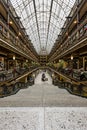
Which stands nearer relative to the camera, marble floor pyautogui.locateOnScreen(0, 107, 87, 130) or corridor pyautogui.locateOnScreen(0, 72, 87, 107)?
marble floor pyautogui.locateOnScreen(0, 107, 87, 130)

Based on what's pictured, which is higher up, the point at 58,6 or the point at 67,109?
the point at 58,6

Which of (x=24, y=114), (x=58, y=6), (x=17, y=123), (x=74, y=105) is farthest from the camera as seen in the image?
(x=58, y=6)

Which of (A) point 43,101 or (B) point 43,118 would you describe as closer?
(B) point 43,118

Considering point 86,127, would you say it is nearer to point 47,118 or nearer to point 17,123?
point 47,118

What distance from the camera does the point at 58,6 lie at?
35.8 meters

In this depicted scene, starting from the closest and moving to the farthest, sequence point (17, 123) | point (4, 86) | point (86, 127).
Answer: point (86, 127)
point (17, 123)
point (4, 86)

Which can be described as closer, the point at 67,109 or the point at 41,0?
the point at 67,109

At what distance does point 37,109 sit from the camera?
259 inches

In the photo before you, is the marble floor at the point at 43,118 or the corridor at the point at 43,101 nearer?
the marble floor at the point at 43,118

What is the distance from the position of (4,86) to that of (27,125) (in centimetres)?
645

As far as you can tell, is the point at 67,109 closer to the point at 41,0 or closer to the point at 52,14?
the point at 41,0

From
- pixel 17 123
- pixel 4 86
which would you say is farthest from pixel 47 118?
pixel 4 86

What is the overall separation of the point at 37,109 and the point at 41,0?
3488 cm

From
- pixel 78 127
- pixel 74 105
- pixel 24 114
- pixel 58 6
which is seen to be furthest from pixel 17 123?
pixel 58 6
